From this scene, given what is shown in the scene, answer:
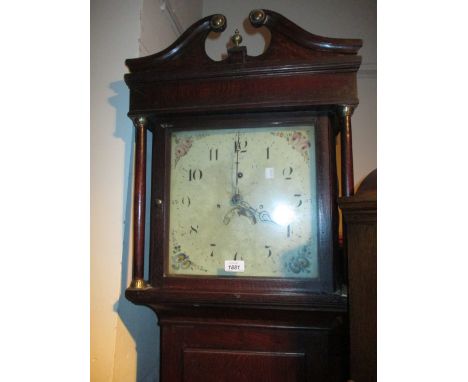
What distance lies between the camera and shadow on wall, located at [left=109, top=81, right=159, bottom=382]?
3.18ft

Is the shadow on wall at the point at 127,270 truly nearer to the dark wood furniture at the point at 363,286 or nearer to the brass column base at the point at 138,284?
the brass column base at the point at 138,284

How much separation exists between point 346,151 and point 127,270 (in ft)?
2.58

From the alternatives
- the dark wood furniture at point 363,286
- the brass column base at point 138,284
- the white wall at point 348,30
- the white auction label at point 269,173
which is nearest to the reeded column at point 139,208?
the brass column base at point 138,284

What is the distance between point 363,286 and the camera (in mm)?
587

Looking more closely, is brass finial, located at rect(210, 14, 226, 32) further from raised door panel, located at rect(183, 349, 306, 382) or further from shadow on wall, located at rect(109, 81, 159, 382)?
raised door panel, located at rect(183, 349, 306, 382)

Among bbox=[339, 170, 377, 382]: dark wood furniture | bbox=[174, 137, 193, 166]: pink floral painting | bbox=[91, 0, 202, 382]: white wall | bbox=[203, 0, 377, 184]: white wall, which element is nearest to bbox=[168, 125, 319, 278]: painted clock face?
bbox=[174, 137, 193, 166]: pink floral painting

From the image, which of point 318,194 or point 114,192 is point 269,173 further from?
point 114,192

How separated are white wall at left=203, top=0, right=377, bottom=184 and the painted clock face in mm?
747

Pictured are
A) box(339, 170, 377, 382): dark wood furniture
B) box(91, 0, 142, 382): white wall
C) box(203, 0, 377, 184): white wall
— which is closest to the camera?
box(339, 170, 377, 382): dark wood furniture

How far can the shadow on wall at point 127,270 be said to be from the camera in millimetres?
968

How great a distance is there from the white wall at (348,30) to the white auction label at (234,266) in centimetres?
87
